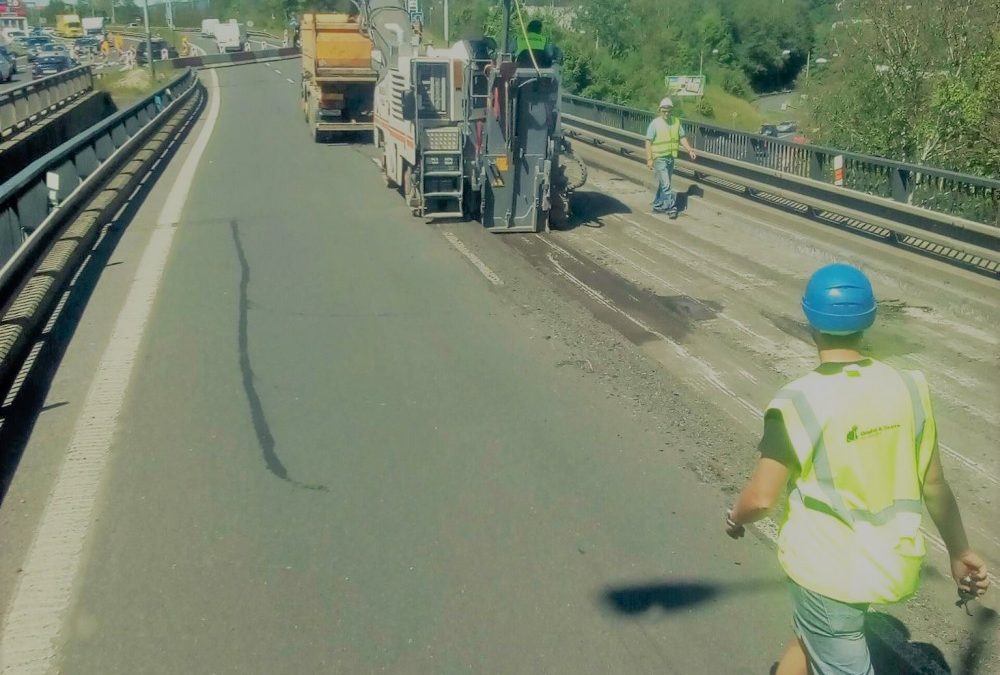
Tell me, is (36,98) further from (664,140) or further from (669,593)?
(669,593)

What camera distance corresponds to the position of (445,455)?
267 inches

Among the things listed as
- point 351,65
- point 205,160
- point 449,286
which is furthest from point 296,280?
point 351,65

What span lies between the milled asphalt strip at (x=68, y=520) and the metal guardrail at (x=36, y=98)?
1477 centimetres

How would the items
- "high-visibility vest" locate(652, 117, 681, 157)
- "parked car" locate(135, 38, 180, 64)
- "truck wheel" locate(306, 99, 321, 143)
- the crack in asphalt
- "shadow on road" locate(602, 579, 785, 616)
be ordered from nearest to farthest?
"shadow on road" locate(602, 579, 785, 616) < the crack in asphalt < "high-visibility vest" locate(652, 117, 681, 157) < "truck wheel" locate(306, 99, 321, 143) < "parked car" locate(135, 38, 180, 64)

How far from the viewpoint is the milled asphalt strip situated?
4.65 metres

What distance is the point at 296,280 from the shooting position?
37.5 ft

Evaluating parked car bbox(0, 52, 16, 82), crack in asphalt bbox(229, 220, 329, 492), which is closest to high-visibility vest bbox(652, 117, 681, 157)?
crack in asphalt bbox(229, 220, 329, 492)

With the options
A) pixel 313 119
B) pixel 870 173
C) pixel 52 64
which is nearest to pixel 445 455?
pixel 870 173

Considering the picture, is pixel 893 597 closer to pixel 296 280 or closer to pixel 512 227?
pixel 296 280

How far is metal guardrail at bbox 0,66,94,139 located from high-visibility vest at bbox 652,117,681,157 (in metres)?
13.5

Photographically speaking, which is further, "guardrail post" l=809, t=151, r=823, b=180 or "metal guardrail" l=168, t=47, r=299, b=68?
"metal guardrail" l=168, t=47, r=299, b=68

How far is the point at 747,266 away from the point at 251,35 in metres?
111

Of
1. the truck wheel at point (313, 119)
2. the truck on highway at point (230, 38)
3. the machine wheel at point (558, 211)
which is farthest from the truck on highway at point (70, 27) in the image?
the machine wheel at point (558, 211)

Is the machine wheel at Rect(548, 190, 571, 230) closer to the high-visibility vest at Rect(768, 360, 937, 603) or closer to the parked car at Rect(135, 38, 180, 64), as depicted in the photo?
the high-visibility vest at Rect(768, 360, 937, 603)
